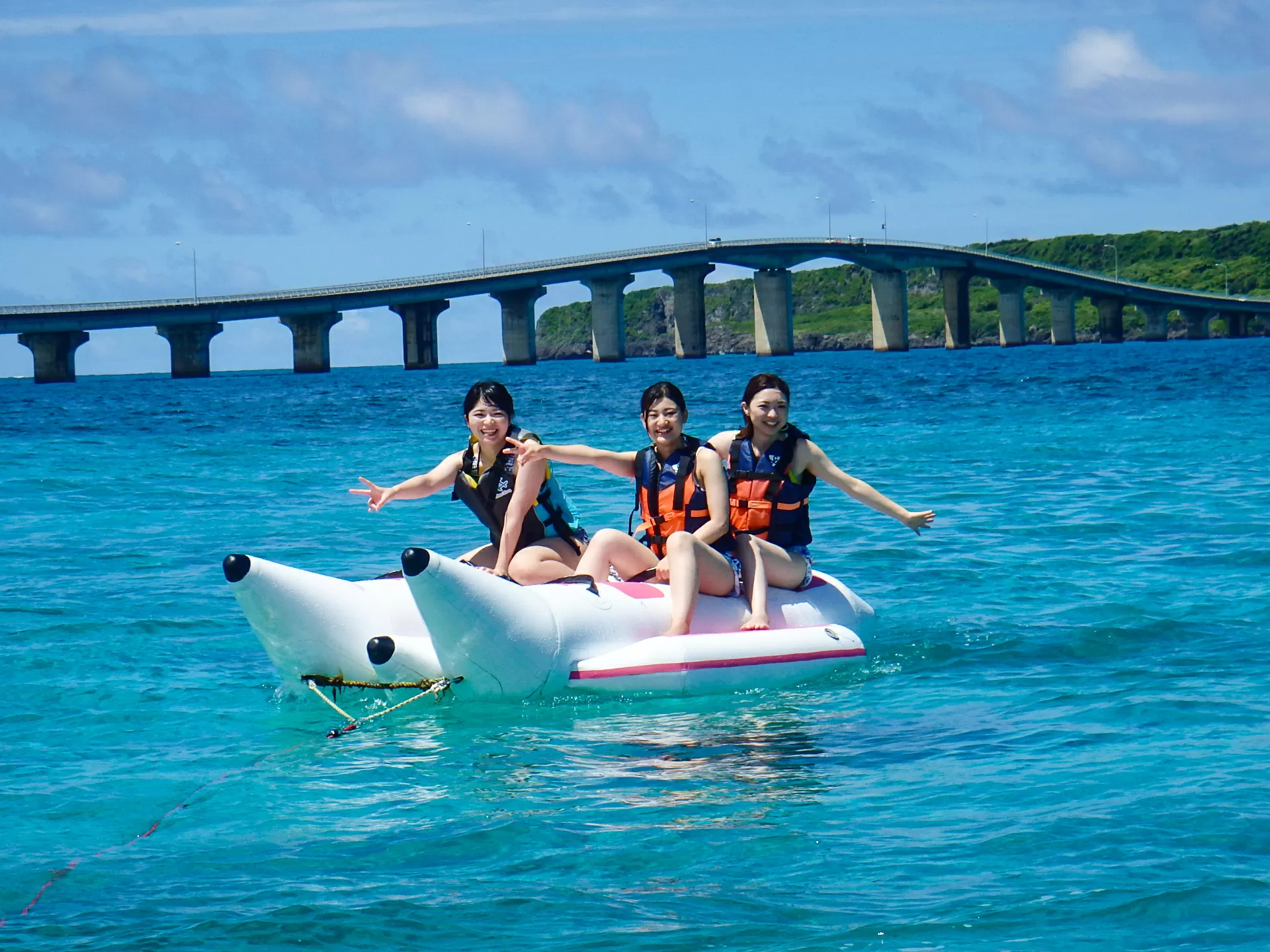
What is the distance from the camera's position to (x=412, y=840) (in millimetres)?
5539

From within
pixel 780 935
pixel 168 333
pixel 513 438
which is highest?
pixel 168 333

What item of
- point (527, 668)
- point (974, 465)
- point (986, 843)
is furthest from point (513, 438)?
point (974, 465)

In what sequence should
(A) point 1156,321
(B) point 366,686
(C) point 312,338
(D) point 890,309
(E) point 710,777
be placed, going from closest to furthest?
(E) point 710,777 < (B) point 366,686 < (C) point 312,338 < (D) point 890,309 < (A) point 1156,321

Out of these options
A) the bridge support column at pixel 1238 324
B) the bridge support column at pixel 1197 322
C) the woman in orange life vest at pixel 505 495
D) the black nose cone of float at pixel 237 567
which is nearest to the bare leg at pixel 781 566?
the woman in orange life vest at pixel 505 495

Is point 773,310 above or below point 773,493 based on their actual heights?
above

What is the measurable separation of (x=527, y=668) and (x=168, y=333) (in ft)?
277

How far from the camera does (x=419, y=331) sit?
95125 millimetres

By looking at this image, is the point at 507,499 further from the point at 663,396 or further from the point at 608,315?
the point at 608,315

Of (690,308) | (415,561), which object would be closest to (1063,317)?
(690,308)

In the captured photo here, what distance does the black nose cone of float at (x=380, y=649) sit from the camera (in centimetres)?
703

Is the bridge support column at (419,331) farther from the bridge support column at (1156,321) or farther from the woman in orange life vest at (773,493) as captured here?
the woman in orange life vest at (773,493)

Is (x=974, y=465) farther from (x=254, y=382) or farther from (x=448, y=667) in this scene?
(x=254, y=382)

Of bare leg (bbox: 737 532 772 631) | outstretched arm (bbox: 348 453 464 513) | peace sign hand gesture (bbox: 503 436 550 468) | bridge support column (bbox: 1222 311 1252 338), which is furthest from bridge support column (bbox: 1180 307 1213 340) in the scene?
peace sign hand gesture (bbox: 503 436 550 468)

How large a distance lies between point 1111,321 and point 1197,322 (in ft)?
24.0
